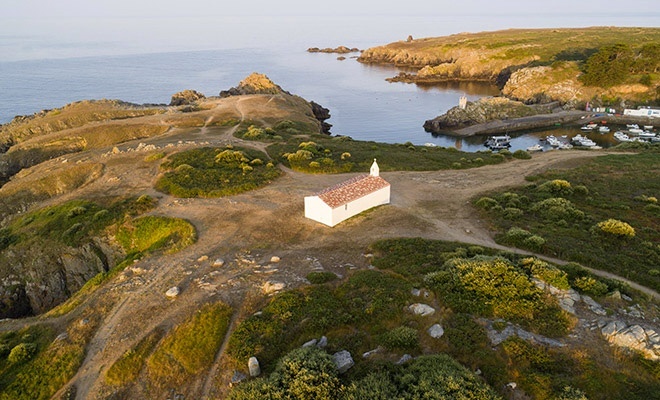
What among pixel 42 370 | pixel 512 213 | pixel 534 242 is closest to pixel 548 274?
pixel 534 242

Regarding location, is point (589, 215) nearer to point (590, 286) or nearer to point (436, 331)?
point (590, 286)

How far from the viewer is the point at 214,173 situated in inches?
1736

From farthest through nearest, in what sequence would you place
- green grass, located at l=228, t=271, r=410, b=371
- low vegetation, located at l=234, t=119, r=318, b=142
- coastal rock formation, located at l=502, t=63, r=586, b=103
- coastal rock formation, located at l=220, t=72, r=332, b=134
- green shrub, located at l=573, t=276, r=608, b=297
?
coastal rock formation, located at l=502, t=63, r=586, b=103, coastal rock formation, located at l=220, t=72, r=332, b=134, low vegetation, located at l=234, t=119, r=318, b=142, green shrub, located at l=573, t=276, r=608, b=297, green grass, located at l=228, t=271, r=410, b=371

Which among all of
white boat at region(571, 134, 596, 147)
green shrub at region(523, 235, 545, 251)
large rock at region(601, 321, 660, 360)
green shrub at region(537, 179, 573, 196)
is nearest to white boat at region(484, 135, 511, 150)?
white boat at region(571, 134, 596, 147)

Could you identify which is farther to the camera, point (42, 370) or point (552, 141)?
point (552, 141)

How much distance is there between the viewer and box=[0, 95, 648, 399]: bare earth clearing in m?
21.7

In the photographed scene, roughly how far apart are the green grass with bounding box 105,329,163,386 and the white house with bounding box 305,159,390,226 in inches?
610

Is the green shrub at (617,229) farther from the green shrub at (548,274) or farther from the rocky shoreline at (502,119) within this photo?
the rocky shoreline at (502,119)

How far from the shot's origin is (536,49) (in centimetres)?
16625

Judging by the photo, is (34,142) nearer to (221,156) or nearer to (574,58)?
(221,156)

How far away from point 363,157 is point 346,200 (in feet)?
65.4

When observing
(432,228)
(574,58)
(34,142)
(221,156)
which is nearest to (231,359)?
(432,228)

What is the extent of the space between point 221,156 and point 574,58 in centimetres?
15495

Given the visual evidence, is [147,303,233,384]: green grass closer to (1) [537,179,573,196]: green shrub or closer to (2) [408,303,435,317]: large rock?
(2) [408,303,435,317]: large rock
